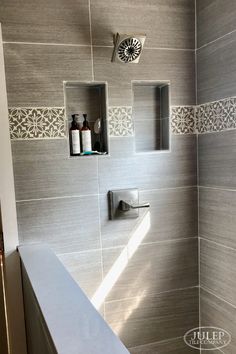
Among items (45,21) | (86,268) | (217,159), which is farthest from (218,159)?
(45,21)

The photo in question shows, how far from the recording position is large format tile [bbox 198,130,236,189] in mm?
1655

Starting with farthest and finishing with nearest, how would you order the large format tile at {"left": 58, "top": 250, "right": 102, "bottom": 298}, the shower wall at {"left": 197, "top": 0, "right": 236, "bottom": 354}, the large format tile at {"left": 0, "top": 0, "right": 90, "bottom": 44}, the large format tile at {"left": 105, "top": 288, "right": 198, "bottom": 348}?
the large format tile at {"left": 105, "top": 288, "right": 198, "bottom": 348} < the large format tile at {"left": 58, "top": 250, "right": 102, "bottom": 298} < the shower wall at {"left": 197, "top": 0, "right": 236, "bottom": 354} < the large format tile at {"left": 0, "top": 0, "right": 90, "bottom": 44}

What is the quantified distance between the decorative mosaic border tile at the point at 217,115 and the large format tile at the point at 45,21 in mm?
748

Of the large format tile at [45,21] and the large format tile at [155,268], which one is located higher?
the large format tile at [45,21]

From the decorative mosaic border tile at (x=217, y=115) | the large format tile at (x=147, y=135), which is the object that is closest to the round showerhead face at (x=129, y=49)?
the large format tile at (x=147, y=135)

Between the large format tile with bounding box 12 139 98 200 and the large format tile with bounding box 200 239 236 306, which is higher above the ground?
the large format tile with bounding box 12 139 98 200

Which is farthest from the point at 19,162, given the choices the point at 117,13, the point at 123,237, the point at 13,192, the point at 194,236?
the point at 194,236

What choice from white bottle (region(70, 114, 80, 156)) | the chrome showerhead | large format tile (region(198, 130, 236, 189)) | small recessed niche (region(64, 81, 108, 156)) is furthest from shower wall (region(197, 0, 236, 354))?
white bottle (region(70, 114, 80, 156))

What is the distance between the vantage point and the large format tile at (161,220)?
180 centimetres

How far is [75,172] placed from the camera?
67.3 inches

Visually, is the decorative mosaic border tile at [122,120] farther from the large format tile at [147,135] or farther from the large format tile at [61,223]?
the large format tile at [61,223]

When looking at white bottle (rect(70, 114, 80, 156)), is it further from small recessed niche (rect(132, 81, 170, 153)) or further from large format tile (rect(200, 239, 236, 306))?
large format tile (rect(200, 239, 236, 306))

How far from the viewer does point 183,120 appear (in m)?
1.88

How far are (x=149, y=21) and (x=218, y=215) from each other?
3.70 feet
